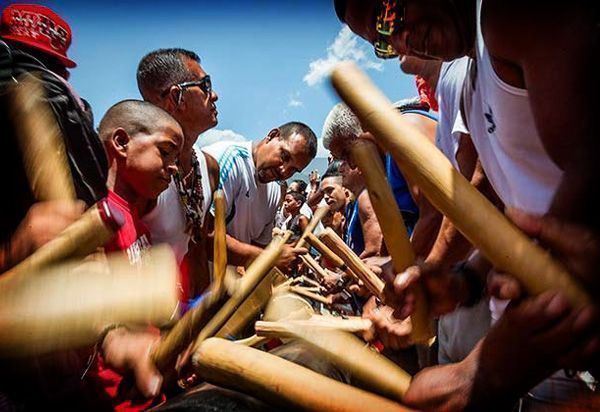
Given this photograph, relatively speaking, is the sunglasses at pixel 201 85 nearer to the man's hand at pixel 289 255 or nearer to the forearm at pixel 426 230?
the man's hand at pixel 289 255

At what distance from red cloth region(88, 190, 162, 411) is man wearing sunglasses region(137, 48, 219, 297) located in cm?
44

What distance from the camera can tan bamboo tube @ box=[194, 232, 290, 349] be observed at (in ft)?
2.96

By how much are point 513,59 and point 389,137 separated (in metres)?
0.39

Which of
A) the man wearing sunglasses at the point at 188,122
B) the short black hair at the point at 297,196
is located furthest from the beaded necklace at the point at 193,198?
the short black hair at the point at 297,196

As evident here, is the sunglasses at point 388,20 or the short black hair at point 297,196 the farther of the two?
the short black hair at point 297,196

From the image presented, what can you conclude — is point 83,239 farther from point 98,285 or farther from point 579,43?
point 579,43

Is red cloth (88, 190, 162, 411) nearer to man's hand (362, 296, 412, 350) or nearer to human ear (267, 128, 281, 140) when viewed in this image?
man's hand (362, 296, 412, 350)

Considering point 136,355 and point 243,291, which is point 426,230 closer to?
point 243,291

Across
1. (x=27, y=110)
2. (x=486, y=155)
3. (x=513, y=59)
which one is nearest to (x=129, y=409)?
(x=27, y=110)

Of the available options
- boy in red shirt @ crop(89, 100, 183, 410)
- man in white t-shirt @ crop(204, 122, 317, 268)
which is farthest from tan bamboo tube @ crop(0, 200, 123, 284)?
man in white t-shirt @ crop(204, 122, 317, 268)

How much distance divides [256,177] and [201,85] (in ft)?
3.10

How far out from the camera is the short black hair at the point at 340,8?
1.23 metres

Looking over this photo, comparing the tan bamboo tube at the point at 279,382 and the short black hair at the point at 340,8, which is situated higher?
the short black hair at the point at 340,8

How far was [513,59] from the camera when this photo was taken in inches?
33.4
